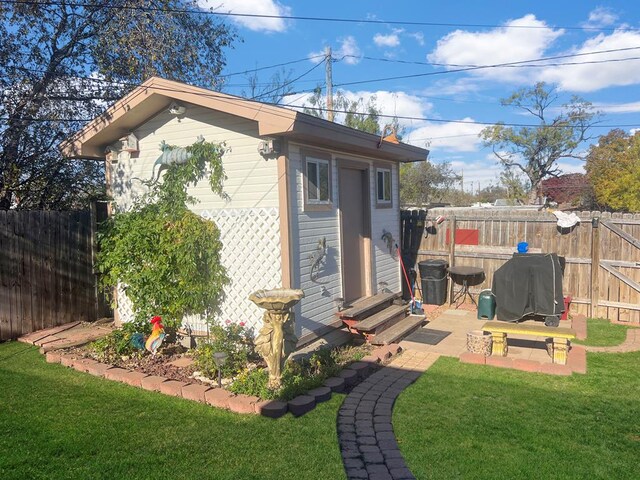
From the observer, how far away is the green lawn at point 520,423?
356cm

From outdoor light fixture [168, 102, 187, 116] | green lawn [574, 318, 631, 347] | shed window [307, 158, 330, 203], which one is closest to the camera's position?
shed window [307, 158, 330, 203]

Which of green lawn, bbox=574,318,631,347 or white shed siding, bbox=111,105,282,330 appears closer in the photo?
white shed siding, bbox=111,105,282,330

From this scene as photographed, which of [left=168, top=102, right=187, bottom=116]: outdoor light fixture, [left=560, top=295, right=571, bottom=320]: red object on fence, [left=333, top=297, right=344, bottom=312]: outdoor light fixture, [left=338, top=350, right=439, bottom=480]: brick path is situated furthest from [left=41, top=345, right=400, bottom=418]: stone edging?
[left=560, top=295, right=571, bottom=320]: red object on fence

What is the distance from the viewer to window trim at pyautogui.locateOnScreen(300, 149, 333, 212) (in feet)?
21.1

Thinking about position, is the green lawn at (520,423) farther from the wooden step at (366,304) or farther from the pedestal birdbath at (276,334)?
the wooden step at (366,304)

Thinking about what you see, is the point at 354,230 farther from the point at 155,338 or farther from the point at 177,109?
the point at 155,338

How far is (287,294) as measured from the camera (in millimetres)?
5227

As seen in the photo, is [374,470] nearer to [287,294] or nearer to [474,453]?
[474,453]

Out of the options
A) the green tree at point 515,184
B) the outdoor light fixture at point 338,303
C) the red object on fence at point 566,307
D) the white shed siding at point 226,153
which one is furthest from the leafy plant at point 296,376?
the green tree at point 515,184

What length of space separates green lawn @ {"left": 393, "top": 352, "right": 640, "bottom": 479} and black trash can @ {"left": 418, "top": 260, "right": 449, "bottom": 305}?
3949 millimetres

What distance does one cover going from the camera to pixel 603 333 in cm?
767

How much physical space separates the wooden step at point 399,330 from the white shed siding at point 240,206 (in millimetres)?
1892

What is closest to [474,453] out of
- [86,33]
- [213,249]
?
[213,249]

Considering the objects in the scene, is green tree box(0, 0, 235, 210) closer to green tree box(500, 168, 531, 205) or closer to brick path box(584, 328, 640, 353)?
brick path box(584, 328, 640, 353)
